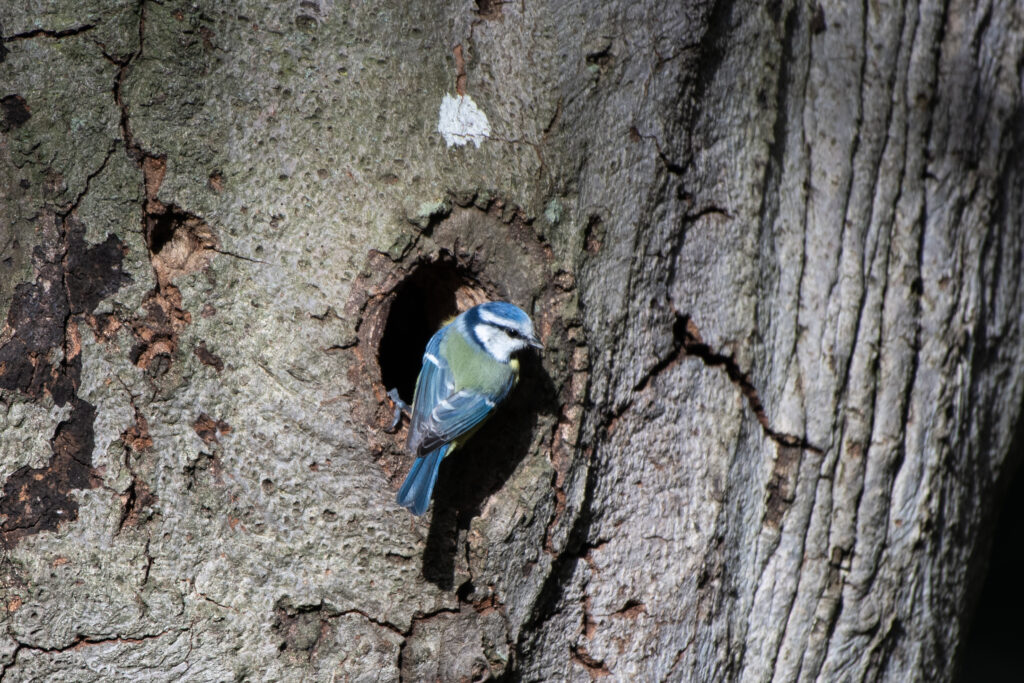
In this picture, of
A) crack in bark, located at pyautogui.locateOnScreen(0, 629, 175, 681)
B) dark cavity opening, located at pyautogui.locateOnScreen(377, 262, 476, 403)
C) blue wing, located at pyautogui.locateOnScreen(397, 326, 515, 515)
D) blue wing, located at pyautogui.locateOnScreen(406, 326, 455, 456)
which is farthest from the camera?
dark cavity opening, located at pyautogui.locateOnScreen(377, 262, 476, 403)

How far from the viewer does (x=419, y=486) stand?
1608 mm

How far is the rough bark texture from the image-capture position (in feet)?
5.08

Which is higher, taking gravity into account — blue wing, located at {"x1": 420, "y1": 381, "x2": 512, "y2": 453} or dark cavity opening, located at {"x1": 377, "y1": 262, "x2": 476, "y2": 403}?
dark cavity opening, located at {"x1": 377, "y1": 262, "x2": 476, "y2": 403}

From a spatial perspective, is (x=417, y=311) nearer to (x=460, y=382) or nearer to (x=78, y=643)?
(x=460, y=382)

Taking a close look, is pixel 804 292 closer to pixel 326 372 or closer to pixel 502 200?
pixel 502 200

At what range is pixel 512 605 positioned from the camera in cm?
166

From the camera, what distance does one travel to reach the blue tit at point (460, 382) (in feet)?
5.32

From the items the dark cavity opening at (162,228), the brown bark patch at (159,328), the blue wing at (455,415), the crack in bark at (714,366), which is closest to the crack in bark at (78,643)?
the brown bark patch at (159,328)

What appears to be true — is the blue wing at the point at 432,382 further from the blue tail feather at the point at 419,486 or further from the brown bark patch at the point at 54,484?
the brown bark patch at the point at 54,484

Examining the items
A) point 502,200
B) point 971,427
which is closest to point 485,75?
point 502,200

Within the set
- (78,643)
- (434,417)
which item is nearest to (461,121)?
(434,417)

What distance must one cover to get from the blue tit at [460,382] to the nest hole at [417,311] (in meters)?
0.06

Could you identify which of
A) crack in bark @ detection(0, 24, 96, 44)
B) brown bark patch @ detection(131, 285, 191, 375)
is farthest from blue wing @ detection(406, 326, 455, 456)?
crack in bark @ detection(0, 24, 96, 44)

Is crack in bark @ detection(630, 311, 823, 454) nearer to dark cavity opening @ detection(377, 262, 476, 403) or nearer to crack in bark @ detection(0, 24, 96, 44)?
dark cavity opening @ detection(377, 262, 476, 403)
